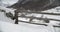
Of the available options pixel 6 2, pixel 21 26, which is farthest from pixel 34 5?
pixel 6 2

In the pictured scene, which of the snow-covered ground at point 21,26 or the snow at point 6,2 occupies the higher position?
the snow at point 6,2

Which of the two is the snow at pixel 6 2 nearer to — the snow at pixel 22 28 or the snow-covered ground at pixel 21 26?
the snow-covered ground at pixel 21 26

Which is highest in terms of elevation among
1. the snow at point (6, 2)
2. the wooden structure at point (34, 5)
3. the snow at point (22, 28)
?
the snow at point (6, 2)

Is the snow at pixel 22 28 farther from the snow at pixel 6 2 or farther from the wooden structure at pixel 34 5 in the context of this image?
the snow at pixel 6 2

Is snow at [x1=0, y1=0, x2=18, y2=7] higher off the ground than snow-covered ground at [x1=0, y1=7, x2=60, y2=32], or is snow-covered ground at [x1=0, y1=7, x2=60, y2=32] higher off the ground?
snow at [x1=0, y1=0, x2=18, y2=7]

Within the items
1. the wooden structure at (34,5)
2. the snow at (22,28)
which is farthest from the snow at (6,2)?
the snow at (22,28)

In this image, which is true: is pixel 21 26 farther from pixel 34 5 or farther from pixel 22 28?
pixel 34 5

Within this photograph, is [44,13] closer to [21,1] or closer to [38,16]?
[38,16]

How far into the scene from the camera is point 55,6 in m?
1.38

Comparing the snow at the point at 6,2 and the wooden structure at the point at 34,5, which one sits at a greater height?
the snow at the point at 6,2

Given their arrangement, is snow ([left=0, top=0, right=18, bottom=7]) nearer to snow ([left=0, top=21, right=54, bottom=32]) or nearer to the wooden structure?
the wooden structure

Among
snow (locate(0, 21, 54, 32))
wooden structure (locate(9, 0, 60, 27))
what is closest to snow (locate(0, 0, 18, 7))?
wooden structure (locate(9, 0, 60, 27))

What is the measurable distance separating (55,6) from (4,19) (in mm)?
1058

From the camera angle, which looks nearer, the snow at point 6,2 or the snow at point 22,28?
the snow at point 22,28
